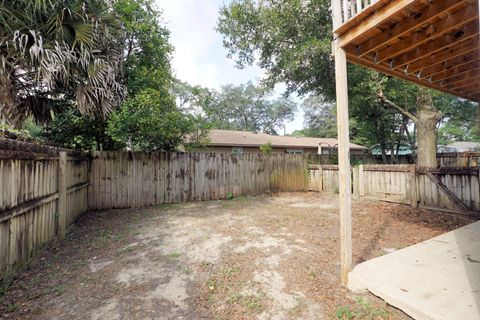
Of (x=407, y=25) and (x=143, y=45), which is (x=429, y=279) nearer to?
(x=407, y=25)

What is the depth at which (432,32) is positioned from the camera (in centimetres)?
272

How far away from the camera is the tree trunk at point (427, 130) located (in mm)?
7086

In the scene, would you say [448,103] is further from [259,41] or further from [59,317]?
[59,317]

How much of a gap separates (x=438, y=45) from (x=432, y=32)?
1.81 ft

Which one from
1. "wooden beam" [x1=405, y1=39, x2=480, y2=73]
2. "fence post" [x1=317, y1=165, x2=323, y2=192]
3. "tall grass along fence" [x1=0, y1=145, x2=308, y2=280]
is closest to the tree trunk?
"fence post" [x1=317, y1=165, x2=323, y2=192]

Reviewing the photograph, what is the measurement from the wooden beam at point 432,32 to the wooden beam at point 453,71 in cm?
153

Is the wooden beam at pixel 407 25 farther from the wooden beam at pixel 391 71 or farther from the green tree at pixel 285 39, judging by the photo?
the green tree at pixel 285 39

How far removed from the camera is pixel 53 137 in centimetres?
654

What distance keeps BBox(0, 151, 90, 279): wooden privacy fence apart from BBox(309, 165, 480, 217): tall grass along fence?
8.19 meters

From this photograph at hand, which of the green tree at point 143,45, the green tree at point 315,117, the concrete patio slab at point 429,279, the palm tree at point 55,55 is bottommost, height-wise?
the concrete patio slab at point 429,279

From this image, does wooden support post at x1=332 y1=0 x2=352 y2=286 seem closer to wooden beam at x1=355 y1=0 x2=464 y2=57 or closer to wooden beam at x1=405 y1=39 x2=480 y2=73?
wooden beam at x1=355 y1=0 x2=464 y2=57

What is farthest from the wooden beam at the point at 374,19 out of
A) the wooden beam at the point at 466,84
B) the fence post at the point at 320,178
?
the fence post at the point at 320,178

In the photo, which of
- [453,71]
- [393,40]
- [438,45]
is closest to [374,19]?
[393,40]

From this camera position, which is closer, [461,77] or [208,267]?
[208,267]
